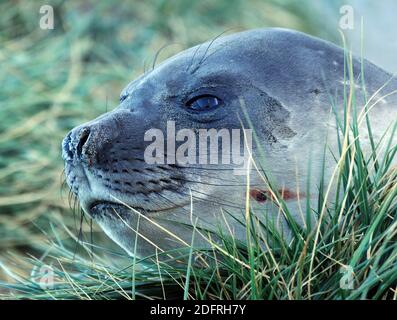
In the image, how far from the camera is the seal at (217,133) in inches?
113

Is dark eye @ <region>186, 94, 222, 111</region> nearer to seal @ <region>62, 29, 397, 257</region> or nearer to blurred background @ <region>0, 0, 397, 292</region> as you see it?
seal @ <region>62, 29, 397, 257</region>

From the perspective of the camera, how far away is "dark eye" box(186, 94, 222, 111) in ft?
10.2

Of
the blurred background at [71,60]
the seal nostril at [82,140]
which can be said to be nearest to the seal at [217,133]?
the seal nostril at [82,140]

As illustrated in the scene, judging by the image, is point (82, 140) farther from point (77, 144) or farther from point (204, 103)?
point (204, 103)

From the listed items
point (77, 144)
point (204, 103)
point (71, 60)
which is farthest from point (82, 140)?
point (71, 60)

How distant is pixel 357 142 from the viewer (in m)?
2.80

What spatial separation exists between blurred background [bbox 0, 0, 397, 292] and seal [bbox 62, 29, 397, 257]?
6.53ft

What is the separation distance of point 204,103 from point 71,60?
443cm

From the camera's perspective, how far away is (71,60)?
7.34 metres

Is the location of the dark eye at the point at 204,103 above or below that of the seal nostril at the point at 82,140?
above

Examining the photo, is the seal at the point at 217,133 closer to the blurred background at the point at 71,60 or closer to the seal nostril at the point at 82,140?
the seal nostril at the point at 82,140

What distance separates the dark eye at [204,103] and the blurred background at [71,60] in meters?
2.05

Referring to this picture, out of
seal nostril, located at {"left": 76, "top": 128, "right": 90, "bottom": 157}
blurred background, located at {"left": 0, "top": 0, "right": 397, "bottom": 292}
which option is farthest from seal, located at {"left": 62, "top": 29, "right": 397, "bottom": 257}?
blurred background, located at {"left": 0, "top": 0, "right": 397, "bottom": 292}
